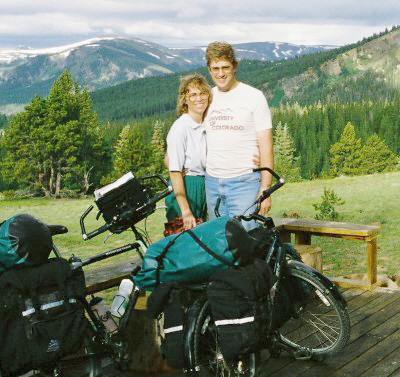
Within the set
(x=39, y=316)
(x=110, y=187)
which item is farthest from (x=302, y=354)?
(x=39, y=316)

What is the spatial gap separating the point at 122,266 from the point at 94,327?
991mm

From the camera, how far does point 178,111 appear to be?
194 inches

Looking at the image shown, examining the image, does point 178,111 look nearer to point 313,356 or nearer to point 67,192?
point 313,356

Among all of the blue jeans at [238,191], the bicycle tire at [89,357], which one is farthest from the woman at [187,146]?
the bicycle tire at [89,357]

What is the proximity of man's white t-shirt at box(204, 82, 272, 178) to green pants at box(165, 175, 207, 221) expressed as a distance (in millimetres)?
205

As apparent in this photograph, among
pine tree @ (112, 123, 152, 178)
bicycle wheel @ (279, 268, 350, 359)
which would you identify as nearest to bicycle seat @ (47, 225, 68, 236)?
bicycle wheel @ (279, 268, 350, 359)

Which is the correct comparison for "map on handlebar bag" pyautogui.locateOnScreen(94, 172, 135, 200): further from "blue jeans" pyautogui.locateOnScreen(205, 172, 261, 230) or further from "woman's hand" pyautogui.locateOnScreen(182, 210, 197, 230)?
"blue jeans" pyautogui.locateOnScreen(205, 172, 261, 230)

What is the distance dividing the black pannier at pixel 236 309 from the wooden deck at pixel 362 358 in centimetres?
102

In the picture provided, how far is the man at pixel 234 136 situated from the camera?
477cm

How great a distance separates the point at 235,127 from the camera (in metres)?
4.81

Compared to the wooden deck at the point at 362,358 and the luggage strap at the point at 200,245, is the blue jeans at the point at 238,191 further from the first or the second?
the wooden deck at the point at 362,358

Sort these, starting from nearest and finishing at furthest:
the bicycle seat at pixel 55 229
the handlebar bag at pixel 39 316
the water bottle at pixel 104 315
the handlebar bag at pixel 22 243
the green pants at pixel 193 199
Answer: the handlebar bag at pixel 39 316 → the handlebar bag at pixel 22 243 → the bicycle seat at pixel 55 229 → the water bottle at pixel 104 315 → the green pants at pixel 193 199

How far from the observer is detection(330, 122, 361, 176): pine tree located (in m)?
92.2

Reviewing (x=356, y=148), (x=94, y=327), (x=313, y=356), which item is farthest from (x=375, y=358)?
(x=356, y=148)
